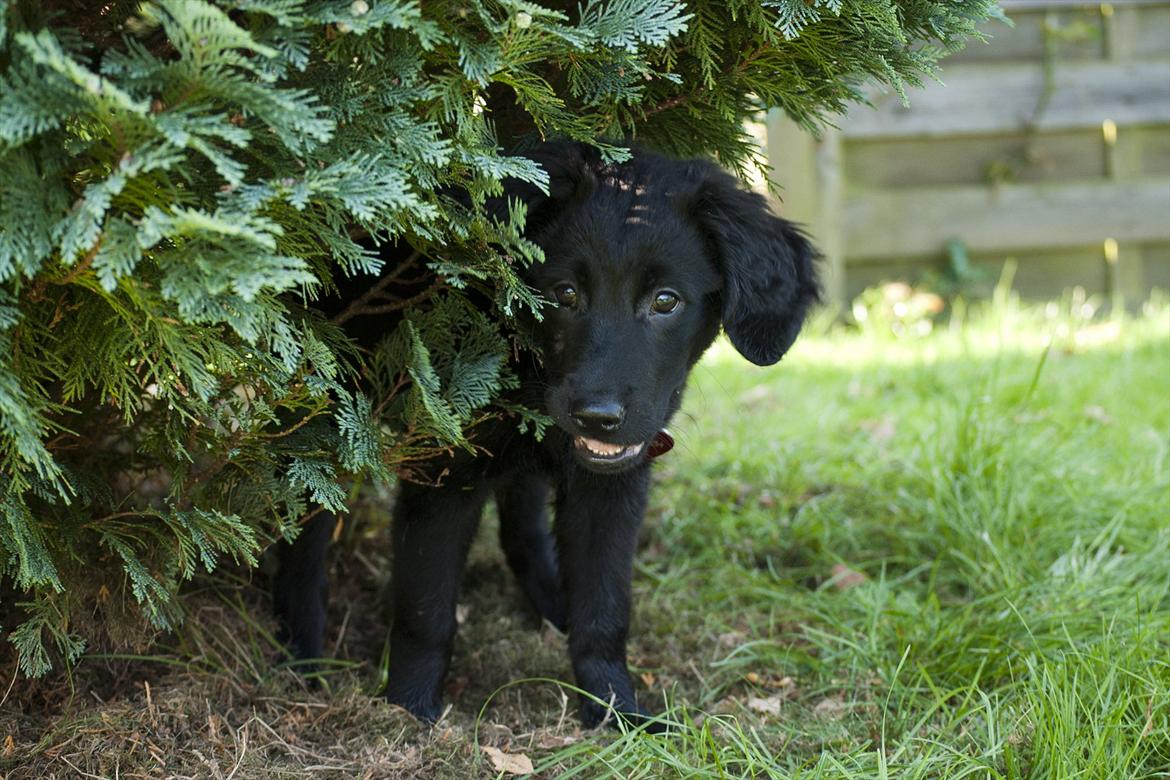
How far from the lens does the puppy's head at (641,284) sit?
2.20m

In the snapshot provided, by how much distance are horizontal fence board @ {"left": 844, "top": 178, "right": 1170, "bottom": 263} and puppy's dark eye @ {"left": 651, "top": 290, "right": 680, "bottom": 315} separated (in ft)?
13.8

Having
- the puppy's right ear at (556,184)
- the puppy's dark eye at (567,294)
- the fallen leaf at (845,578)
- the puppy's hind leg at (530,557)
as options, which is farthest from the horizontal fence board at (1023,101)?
the puppy's dark eye at (567,294)

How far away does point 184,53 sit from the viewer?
1369 mm

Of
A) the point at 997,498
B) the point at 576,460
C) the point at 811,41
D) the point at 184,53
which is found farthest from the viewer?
the point at 997,498

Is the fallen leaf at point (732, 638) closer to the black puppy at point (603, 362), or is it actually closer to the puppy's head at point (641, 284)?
the black puppy at point (603, 362)

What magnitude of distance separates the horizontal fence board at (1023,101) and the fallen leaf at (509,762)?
483 centimetres

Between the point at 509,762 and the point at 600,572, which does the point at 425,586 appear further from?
the point at 509,762

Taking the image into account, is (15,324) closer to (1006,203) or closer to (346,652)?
(346,652)

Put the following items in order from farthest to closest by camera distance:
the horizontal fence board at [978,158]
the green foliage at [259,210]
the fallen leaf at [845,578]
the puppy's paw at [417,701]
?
the horizontal fence board at [978,158] → the fallen leaf at [845,578] → the puppy's paw at [417,701] → the green foliage at [259,210]

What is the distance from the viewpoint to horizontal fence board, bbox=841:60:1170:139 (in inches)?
242

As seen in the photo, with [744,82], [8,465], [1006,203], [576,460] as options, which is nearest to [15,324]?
[8,465]

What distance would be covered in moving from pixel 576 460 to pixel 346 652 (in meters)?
0.92

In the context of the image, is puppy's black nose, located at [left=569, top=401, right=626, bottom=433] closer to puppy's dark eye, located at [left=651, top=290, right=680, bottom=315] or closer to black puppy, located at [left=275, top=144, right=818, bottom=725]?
black puppy, located at [left=275, top=144, right=818, bottom=725]

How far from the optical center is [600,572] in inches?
101
